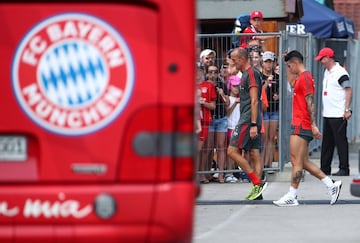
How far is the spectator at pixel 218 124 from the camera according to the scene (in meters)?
15.7

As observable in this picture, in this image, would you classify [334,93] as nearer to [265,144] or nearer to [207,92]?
[265,144]

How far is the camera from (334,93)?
1686 centimetres

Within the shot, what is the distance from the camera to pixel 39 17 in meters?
6.73

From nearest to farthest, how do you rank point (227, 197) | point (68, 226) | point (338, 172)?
A: point (68, 226) → point (227, 197) → point (338, 172)

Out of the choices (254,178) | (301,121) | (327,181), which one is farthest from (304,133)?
(254,178)

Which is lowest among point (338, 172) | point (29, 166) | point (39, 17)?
point (338, 172)

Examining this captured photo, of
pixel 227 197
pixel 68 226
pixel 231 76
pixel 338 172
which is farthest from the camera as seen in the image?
pixel 338 172

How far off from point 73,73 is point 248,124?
678 cm

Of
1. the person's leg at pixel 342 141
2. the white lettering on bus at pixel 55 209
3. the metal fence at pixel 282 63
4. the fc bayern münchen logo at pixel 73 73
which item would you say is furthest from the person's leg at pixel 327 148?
the white lettering on bus at pixel 55 209

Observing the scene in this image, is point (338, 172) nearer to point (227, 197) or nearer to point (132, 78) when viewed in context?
point (227, 197)

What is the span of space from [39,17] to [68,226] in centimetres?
130

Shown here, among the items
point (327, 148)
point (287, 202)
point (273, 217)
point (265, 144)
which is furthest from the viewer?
point (327, 148)

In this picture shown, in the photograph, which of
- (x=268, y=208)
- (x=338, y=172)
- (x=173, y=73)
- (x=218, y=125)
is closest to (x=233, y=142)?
(x=268, y=208)

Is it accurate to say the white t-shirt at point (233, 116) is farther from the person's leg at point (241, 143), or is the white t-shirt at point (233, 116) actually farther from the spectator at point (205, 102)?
the person's leg at point (241, 143)
